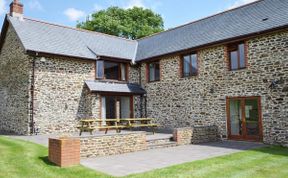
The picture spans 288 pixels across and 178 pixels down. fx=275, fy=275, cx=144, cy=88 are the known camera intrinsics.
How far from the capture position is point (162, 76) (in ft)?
59.1

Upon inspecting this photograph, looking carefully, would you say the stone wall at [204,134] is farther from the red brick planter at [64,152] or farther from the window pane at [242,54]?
the red brick planter at [64,152]

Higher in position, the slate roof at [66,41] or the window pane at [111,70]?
the slate roof at [66,41]

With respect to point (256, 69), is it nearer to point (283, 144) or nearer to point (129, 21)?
point (283, 144)

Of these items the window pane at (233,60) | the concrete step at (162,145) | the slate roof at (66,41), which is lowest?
the concrete step at (162,145)

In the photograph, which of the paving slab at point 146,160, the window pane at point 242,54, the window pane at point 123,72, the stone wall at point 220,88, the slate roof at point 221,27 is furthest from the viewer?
the window pane at point 123,72

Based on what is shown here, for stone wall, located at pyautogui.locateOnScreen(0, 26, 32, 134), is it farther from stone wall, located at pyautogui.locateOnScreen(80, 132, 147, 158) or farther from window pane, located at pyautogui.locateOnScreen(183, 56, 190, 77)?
window pane, located at pyautogui.locateOnScreen(183, 56, 190, 77)

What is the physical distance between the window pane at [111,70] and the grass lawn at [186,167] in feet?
31.1

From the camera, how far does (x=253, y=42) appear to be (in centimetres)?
1354

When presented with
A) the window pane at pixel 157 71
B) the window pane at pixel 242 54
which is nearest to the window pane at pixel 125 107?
the window pane at pixel 157 71

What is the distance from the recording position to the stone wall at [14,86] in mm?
15625

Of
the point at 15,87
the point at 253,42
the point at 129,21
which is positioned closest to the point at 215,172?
the point at 253,42

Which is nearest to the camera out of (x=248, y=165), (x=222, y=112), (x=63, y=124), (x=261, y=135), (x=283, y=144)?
(x=248, y=165)

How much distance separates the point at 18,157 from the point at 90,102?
27.3 feet

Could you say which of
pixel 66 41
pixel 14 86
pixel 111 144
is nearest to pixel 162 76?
pixel 66 41
